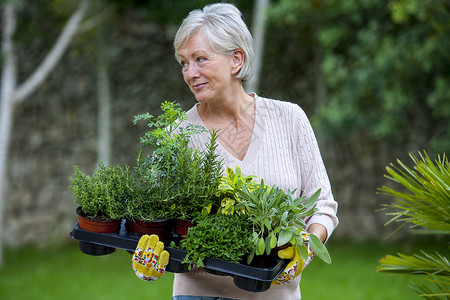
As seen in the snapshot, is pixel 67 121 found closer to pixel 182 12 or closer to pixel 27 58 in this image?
pixel 27 58

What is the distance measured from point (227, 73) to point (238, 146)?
0.86 feet

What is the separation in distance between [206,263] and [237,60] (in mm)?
730

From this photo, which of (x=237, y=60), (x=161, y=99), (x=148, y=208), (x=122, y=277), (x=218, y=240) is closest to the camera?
(x=218, y=240)

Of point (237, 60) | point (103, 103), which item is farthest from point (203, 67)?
point (103, 103)

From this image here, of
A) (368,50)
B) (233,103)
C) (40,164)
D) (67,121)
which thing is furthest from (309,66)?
(233,103)

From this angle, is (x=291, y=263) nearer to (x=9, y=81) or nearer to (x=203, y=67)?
(x=203, y=67)

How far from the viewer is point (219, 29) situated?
6.15ft

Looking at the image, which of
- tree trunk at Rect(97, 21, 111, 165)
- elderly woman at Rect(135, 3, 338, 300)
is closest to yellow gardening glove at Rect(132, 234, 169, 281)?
elderly woman at Rect(135, 3, 338, 300)

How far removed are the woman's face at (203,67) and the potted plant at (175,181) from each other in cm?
20

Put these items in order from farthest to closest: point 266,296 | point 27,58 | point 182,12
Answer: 1. point 27,58
2. point 182,12
3. point 266,296

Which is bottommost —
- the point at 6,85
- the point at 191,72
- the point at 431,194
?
the point at 6,85

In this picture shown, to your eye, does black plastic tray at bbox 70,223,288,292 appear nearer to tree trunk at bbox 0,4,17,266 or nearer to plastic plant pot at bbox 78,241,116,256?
plastic plant pot at bbox 78,241,116,256

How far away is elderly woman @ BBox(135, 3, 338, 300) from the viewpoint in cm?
187

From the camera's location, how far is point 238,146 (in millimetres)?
1982
